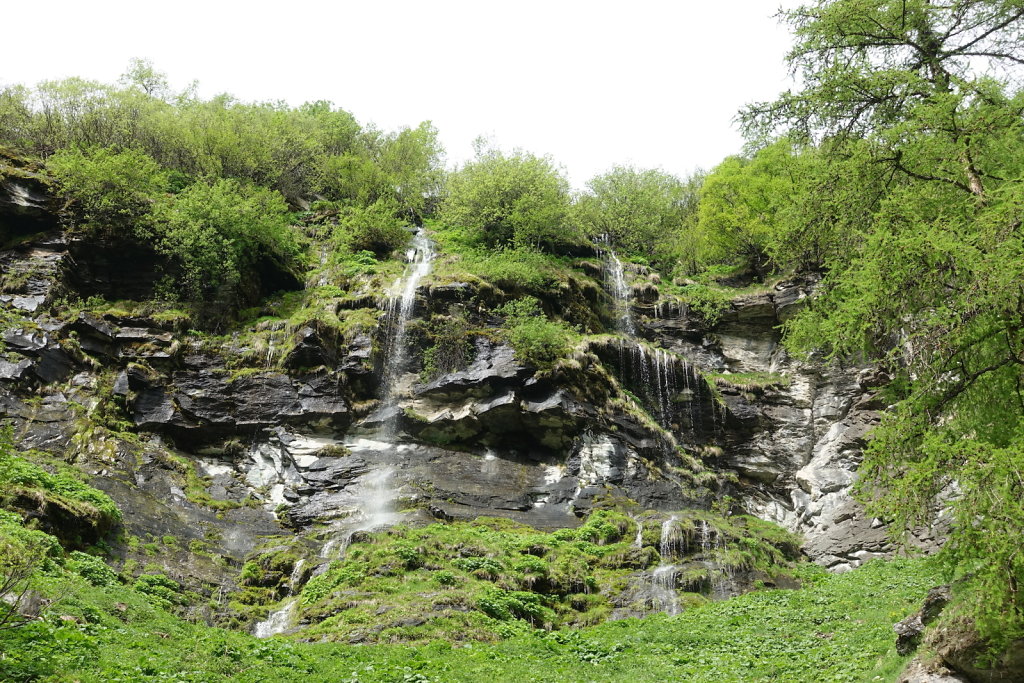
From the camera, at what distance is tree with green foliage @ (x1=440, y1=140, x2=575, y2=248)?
30453mm

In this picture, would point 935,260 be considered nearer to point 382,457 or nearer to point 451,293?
point 382,457

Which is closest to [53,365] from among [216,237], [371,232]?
[216,237]

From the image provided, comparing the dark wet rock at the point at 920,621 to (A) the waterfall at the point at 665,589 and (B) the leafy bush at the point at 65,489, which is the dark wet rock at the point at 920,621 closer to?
(A) the waterfall at the point at 665,589

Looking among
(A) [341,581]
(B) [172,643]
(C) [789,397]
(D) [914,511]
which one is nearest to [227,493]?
(A) [341,581]

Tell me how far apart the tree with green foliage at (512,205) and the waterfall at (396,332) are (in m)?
4.35

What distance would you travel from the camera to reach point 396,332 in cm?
2458

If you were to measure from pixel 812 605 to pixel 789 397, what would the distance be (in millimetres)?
13278

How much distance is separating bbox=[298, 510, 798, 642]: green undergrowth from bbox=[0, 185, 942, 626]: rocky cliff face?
151 cm

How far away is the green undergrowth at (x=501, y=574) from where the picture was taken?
12789mm

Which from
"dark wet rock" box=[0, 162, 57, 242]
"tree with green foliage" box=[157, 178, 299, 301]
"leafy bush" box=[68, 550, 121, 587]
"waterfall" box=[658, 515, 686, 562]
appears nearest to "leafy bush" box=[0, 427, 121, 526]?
"leafy bush" box=[68, 550, 121, 587]

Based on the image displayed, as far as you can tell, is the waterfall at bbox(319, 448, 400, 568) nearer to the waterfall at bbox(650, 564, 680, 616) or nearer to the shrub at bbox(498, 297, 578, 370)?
the shrub at bbox(498, 297, 578, 370)

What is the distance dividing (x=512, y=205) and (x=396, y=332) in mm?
10207

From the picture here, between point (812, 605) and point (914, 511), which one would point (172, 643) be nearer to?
point (914, 511)

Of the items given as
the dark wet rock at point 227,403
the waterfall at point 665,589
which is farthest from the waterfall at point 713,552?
the dark wet rock at point 227,403
